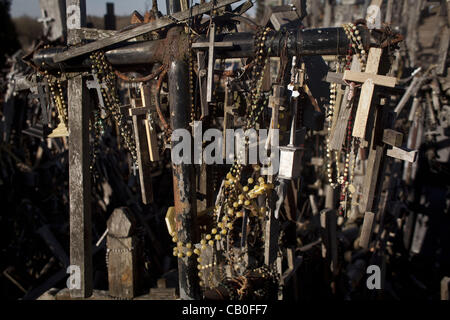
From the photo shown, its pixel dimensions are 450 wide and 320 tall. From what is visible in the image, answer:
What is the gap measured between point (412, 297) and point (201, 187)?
559 cm

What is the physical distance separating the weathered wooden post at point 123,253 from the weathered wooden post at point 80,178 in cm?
31

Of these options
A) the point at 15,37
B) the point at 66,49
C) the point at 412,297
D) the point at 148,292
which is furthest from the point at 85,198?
the point at 15,37

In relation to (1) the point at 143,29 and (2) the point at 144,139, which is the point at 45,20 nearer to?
(2) the point at 144,139

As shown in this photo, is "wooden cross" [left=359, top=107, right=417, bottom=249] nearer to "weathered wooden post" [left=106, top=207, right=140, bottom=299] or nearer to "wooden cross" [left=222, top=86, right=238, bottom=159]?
"wooden cross" [left=222, top=86, right=238, bottom=159]

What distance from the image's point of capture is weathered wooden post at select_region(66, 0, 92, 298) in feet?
13.4

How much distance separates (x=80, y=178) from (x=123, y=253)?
1.07m

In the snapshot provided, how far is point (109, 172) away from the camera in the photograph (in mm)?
7801

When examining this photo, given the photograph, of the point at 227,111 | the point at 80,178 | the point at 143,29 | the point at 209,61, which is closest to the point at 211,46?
the point at 209,61

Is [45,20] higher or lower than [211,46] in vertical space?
higher

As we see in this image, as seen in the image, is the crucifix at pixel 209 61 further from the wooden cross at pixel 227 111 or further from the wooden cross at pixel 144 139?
the wooden cross at pixel 144 139

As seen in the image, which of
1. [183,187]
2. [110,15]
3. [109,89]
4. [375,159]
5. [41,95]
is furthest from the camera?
[110,15]

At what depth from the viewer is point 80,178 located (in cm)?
418

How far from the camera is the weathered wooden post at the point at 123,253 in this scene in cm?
412
